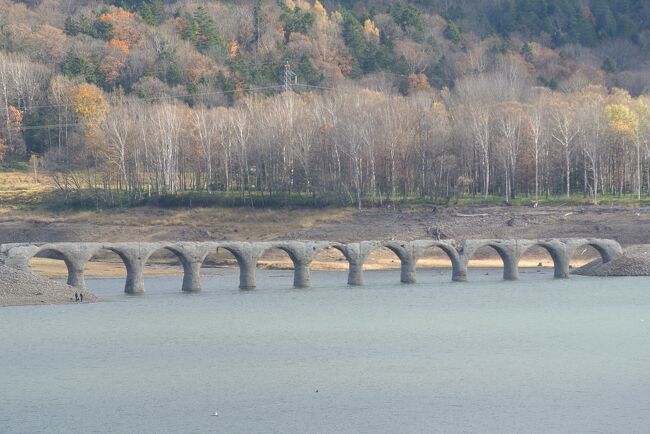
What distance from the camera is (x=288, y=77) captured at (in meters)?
148

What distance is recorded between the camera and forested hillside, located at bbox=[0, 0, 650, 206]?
113750 millimetres

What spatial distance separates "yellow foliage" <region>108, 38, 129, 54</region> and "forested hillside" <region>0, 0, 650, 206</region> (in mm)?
304

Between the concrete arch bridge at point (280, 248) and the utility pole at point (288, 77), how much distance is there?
55259mm

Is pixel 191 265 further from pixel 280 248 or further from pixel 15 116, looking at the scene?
pixel 15 116

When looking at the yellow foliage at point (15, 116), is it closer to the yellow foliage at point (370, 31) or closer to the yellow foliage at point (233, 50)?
the yellow foliage at point (233, 50)

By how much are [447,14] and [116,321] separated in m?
141

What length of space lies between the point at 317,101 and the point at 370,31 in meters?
55.4

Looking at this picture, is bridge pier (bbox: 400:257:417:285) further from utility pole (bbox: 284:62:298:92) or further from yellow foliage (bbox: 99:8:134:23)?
yellow foliage (bbox: 99:8:134:23)

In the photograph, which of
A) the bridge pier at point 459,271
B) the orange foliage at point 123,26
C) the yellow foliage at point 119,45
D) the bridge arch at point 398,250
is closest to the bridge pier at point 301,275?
the bridge arch at point 398,250

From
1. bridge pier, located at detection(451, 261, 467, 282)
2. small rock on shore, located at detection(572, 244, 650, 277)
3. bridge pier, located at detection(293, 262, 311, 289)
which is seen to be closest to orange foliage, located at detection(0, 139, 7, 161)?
bridge pier, located at detection(293, 262, 311, 289)

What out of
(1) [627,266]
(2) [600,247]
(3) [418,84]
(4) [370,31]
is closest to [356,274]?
(2) [600,247]

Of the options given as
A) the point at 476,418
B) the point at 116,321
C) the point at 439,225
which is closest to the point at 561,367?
the point at 476,418

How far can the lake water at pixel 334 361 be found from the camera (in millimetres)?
44750

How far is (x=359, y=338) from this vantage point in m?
62.3
